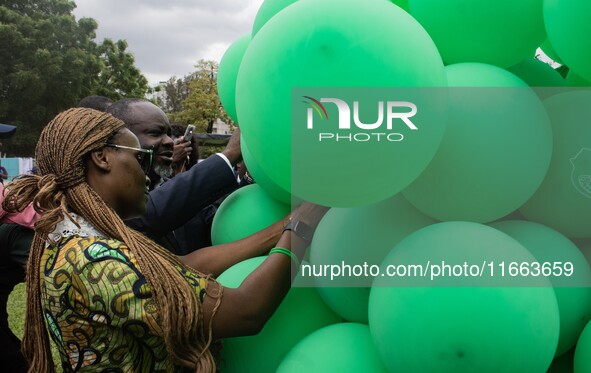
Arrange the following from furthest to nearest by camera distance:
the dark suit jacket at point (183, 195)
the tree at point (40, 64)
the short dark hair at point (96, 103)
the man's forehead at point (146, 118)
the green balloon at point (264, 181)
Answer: the tree at point (40, 64), the short dark hair at point (96, 103), the man's forehead at point (146, 118), the dark suit jacket at point (183, 195), the green balloon at point (264, 181)

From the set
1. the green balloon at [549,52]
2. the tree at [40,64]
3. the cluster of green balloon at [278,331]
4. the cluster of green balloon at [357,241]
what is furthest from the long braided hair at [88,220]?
the tree at [40,64]

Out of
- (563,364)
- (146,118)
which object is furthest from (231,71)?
(563,364)

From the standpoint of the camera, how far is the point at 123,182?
1.60 m

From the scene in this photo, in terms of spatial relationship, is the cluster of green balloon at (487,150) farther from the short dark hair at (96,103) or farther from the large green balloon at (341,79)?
the short dark hair at (96,103)

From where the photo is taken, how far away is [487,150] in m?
1.27

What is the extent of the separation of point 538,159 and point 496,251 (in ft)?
0.91

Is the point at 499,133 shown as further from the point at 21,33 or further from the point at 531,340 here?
the point at 21,33

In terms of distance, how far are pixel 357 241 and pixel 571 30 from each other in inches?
29.4

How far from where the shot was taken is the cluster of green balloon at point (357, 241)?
143 centimetres

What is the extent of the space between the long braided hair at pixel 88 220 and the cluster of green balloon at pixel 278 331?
0.74 feet

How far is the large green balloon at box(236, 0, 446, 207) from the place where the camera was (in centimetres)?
117

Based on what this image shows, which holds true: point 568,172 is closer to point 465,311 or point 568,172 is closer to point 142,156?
point 465,311

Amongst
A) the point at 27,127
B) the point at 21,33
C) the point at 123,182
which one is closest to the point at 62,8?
the point at 21,33

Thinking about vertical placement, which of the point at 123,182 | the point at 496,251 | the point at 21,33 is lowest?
the point at 496,251
